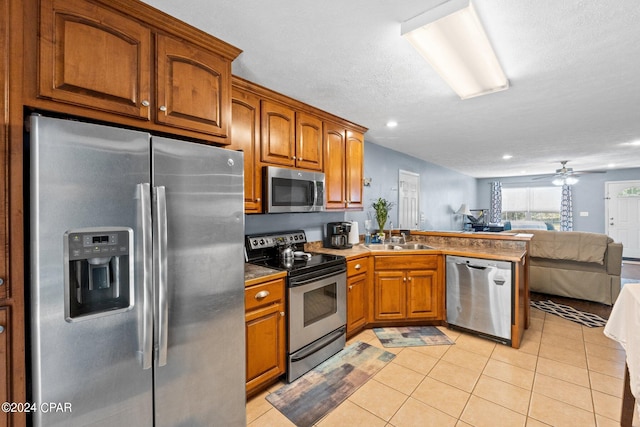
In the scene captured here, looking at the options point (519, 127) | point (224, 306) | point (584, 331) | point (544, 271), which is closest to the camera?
point (224, 306)

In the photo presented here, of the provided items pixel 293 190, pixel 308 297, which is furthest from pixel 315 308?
pixel 293 190

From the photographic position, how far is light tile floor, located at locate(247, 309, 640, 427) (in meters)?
1.77

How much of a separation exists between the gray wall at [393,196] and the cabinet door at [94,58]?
4.56 feet

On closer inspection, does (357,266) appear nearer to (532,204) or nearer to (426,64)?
(426,64)

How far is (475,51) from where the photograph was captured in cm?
169

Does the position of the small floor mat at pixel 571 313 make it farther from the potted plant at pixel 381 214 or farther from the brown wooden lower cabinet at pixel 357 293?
the brown wooden lower cabinet at pixel 357 293

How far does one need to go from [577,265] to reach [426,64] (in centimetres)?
392

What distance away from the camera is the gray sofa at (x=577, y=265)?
373cm

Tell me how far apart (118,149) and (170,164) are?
0.21 m

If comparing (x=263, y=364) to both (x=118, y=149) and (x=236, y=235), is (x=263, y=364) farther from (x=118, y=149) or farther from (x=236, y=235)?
(x=118, y=149)

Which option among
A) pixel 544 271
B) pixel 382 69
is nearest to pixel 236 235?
pixel 382 69

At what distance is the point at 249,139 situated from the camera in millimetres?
2248

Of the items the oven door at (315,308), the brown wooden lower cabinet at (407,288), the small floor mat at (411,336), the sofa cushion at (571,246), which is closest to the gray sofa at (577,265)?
the sofa cushion at (571,246)

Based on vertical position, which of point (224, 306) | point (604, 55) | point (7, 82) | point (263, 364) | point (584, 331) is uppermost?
point (604, 55)
